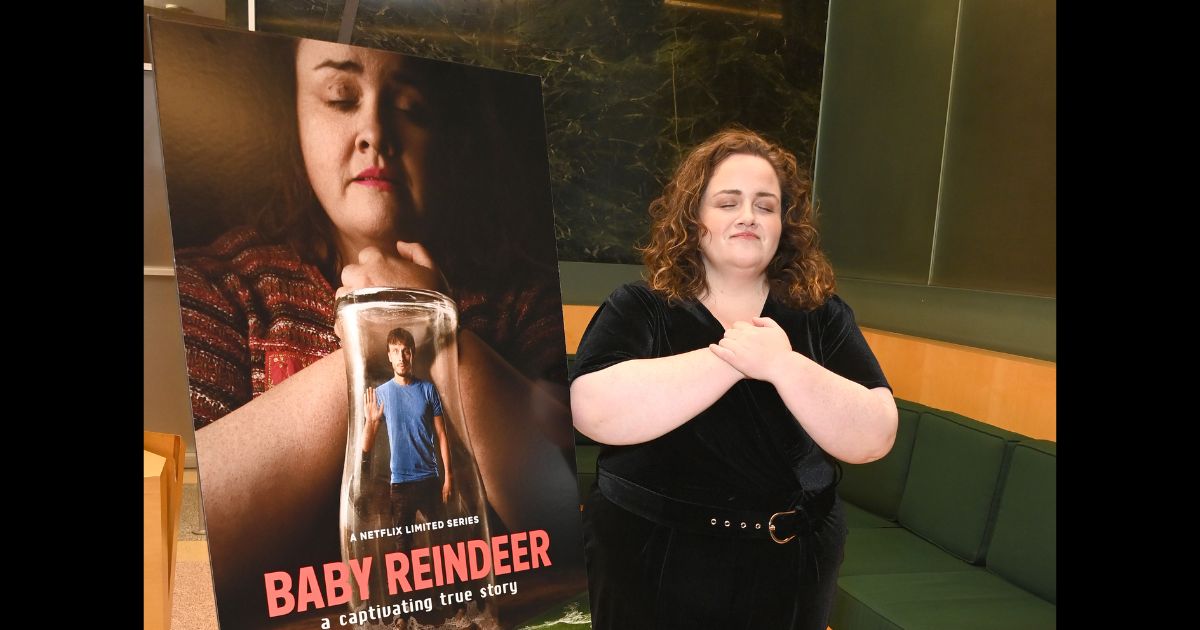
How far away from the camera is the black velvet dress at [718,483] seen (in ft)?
5.08

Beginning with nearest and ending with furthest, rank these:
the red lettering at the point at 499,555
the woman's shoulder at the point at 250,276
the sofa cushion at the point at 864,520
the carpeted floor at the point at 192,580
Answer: the woman's shoulder at the point at 250,276 < the red lettering at the point at 499,555 < the carpeted floor at the point at 192,580 < the sofa cushion at the point at 864,520

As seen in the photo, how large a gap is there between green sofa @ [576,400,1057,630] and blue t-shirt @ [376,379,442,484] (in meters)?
1.67

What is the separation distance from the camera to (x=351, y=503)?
1137 mm

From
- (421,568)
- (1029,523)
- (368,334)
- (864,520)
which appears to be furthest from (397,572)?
(864,520)

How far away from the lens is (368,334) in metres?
1.15

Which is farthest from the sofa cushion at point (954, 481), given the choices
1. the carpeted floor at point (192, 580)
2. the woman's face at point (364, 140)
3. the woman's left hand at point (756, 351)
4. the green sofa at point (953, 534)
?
the carpeted floor at point (192, 580)

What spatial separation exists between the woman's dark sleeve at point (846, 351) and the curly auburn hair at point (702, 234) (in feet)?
0.14

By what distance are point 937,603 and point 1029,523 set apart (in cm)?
41

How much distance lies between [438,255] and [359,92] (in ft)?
0.80

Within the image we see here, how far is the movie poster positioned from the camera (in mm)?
1061

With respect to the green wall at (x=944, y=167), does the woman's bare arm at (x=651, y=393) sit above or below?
below

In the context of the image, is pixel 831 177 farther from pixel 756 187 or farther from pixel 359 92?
pixel 359 92

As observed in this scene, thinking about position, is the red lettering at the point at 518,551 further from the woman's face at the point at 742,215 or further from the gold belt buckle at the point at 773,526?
the woman's face at the point at 742,215

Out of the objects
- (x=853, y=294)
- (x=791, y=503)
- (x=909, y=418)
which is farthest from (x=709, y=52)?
(x=791, y=503)
